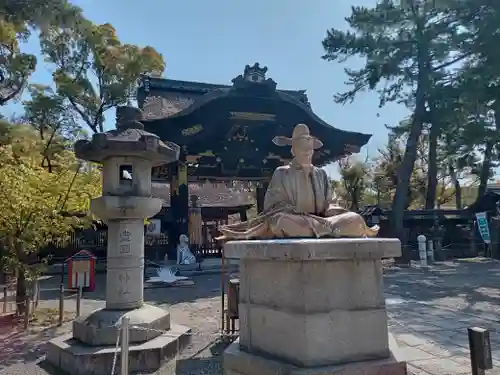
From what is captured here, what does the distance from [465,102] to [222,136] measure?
407 inches

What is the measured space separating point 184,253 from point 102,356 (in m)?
10.5

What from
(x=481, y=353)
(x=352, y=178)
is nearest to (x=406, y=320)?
(x=481, y=353)

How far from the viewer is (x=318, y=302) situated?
106 inches

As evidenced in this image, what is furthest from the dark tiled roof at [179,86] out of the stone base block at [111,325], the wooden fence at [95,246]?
the stone base block at [111,325]

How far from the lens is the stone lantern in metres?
5.21

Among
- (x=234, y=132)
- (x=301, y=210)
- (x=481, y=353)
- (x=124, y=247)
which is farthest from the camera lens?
(x=234, y=132)

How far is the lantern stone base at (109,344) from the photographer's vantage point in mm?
4863

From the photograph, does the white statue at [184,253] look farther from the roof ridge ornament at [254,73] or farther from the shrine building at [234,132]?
the roof ridge ornament at [254,73]

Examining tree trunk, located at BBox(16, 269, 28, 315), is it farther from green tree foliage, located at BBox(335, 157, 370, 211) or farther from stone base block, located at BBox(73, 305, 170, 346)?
green tree foliage, located at BBox(335, 157, 370, 211)

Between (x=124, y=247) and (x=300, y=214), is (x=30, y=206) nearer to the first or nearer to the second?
(x=124, y=247)

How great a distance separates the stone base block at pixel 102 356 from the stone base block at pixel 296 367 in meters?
2.36

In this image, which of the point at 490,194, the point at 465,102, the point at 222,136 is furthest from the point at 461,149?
the point at 222,136

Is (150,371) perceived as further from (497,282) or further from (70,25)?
(497,282)

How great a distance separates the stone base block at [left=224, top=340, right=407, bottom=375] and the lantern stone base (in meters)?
2.22
